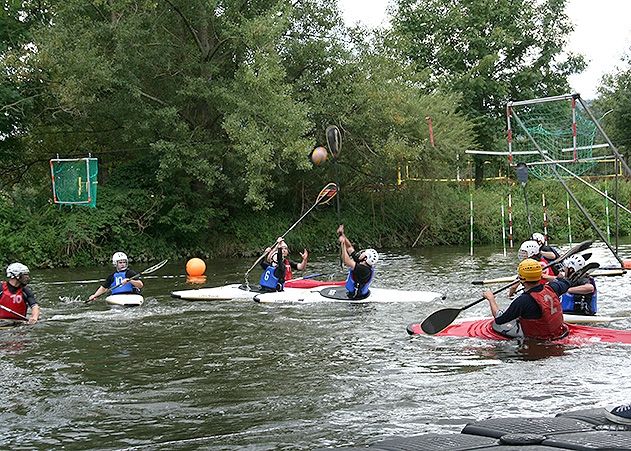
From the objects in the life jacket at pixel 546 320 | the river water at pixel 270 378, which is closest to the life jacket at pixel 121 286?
the river water at pixel 270 378

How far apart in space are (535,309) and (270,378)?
301 centimetres

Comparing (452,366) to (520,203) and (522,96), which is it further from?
(522,96)

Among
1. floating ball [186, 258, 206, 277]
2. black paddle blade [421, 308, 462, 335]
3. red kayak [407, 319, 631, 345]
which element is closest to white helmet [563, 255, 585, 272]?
red kayak [407, 319, 631, 345]

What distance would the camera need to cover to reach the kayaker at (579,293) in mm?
10656

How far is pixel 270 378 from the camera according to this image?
28.5 feet

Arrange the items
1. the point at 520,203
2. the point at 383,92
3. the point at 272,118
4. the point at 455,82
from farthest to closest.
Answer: the point at 455,82 → the point at 520,203 → the point at 383,92 → the point at 272,118

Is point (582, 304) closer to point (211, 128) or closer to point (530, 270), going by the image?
point (530, 270)

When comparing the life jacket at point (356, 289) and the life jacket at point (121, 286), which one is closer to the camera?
the life jacket at point (356, 289)

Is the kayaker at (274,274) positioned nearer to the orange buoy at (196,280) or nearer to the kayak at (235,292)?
the kayak at (235,292)

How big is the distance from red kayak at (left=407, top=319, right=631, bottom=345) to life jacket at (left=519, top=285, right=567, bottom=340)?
0.12 metres

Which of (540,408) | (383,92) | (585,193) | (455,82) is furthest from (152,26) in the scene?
(540,408)

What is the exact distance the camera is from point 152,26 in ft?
82.8

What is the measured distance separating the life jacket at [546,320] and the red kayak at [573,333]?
0.40 feet

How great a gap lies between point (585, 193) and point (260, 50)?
16.2 metres
